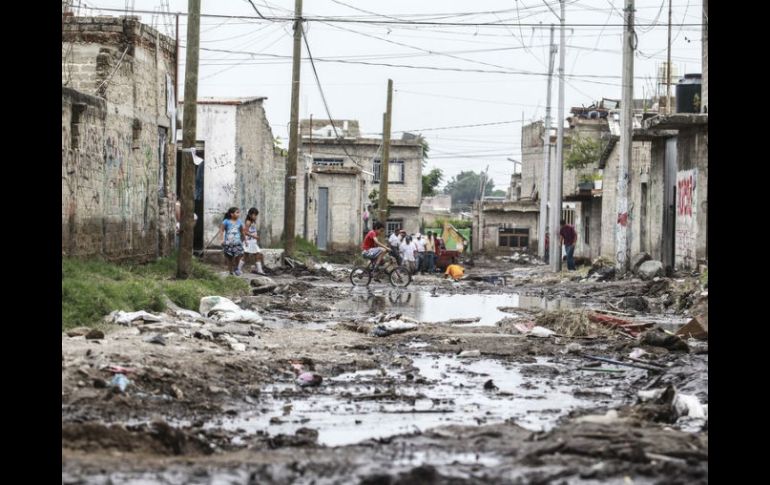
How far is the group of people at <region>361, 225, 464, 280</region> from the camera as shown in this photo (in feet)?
87.9

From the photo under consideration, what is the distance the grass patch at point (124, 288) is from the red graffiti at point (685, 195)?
1183cm

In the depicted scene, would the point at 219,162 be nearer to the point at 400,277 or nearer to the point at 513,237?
the point at 400,277

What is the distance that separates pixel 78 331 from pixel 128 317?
1854 millimetres

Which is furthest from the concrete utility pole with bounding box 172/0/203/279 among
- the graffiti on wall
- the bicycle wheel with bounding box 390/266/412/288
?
the graffiti on wall

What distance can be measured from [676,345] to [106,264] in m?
10.0

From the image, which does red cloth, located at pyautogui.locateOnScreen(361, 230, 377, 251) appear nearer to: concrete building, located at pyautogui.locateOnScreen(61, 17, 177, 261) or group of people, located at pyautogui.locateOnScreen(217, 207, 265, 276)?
group of people, located at pyautogui.locateOnScreen(217, 207, 265, 276)

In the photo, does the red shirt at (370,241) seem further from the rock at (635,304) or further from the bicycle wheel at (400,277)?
the rock at (635,304)

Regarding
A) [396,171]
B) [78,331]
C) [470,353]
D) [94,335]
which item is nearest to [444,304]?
[470,353]

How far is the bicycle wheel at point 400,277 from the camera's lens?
27094 millimetres

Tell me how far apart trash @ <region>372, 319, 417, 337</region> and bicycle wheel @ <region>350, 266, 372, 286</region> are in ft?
38.3

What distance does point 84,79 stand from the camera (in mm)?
20406

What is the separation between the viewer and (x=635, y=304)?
20297 millimetres
